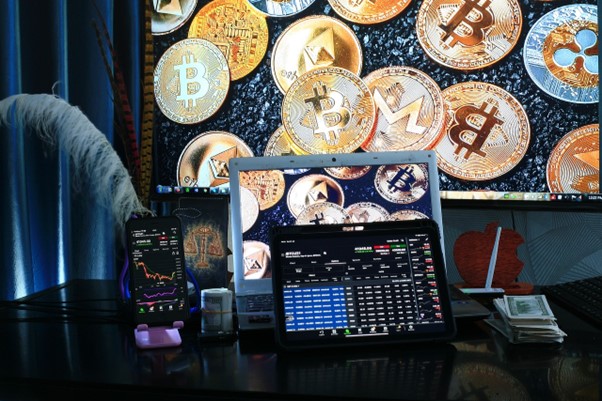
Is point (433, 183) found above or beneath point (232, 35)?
beneath

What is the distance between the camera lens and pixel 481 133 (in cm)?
157

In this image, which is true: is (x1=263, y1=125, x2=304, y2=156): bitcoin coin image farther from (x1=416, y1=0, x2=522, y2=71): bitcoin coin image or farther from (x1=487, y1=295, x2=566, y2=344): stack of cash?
(x1=487, y1=295, x2=566, y2=344): stack of cash

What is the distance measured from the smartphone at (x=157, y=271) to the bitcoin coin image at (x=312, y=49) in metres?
0.54

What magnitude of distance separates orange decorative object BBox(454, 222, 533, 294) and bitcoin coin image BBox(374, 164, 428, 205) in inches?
8.0

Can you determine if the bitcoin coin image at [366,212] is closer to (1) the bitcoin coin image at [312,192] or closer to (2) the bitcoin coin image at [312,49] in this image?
(1) the bitcoin coin image at [312,192]

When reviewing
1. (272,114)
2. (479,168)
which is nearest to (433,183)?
(479,168)

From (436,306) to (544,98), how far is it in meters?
0.65

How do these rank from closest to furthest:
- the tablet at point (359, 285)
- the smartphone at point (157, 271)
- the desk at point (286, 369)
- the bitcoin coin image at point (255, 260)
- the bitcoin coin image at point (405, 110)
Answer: the desk at point (286, 369), the tablet at point (359, 285), the smartphone at point (157, 271), the bitcoin coin image at point (255, 260), the bitcoin coin image at point (405, 110)

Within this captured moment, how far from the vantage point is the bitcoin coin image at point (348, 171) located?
1.39 meters

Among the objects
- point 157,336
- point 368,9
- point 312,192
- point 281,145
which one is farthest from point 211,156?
point 157,336

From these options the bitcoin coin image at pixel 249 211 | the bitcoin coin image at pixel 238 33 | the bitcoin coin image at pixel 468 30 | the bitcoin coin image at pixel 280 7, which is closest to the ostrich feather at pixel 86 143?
the bitcoin coin image at pixel 249 211

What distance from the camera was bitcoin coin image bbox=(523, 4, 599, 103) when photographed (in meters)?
1.50

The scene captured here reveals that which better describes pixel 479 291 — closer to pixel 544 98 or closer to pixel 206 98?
pixel 544 98

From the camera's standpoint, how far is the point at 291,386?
0.93 meters
